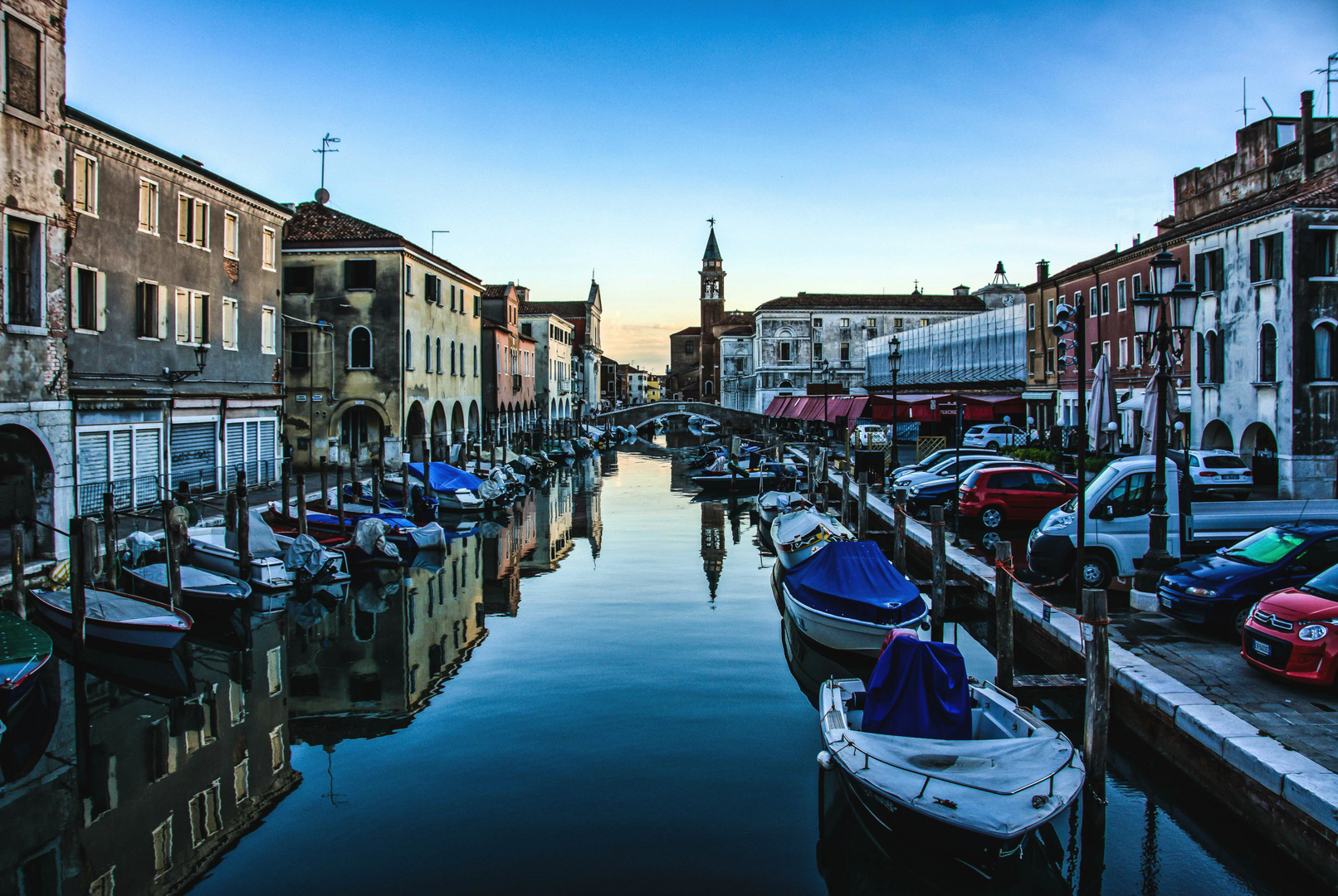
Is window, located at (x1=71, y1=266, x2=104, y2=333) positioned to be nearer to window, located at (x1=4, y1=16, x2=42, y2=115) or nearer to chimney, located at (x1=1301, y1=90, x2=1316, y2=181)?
window, located at (x1=4, y1=16, x2=42, y2=115)

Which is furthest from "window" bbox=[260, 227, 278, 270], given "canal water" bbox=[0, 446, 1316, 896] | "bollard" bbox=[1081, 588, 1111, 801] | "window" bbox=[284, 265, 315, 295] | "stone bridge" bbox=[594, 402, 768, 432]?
"stone bridge" bbox=[594, 402, 768, 432]

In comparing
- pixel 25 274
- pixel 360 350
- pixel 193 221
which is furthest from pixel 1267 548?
pixel 360 350

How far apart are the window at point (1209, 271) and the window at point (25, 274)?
100 feet

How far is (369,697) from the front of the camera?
43.0 feet

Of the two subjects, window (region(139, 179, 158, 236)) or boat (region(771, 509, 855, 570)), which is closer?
boat (region(771, 509, 855, 570))

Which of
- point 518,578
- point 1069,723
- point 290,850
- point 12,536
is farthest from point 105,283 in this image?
point 1069,723

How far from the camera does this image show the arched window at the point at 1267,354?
24984 millimetres

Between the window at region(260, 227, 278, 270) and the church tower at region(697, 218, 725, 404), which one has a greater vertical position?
the church tower at region(697, 218, 725, 404)

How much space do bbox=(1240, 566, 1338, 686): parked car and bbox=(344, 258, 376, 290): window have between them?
32184 millimetres


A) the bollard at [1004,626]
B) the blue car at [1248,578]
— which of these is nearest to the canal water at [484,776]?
the bollard at [1004,626]

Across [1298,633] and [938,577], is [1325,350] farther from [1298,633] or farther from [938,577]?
[1298,633]

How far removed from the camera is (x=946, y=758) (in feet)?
26.1

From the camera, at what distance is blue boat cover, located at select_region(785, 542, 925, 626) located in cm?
1386

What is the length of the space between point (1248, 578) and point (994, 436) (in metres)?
31.5
